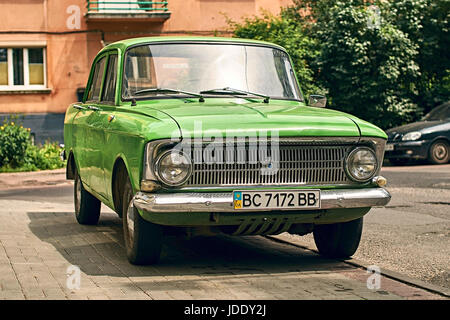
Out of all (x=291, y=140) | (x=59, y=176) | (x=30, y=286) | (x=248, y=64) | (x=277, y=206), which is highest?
(x=248, y=64)

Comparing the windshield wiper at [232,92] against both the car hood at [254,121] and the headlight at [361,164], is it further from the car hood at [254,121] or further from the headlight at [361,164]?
the headlight at [361,164]

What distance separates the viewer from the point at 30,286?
609 cm

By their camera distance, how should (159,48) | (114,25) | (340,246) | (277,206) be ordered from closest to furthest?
(277,206) → (340,246) → (159,48) → (114,25)

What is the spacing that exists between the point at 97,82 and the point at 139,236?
3.01 m

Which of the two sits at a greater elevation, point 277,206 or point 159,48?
point 159,48

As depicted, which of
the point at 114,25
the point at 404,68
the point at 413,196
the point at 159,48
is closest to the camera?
the point at 159,48

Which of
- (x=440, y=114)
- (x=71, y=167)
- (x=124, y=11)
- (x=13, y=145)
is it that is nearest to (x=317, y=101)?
(x=71, y=167)

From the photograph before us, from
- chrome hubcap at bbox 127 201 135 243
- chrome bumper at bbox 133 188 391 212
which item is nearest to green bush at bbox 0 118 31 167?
chrome hubcap at bbox 127 201 135 243

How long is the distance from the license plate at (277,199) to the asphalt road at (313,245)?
541mm

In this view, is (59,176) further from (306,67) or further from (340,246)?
(340,246)

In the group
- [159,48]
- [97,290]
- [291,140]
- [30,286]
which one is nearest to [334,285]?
[291,140]

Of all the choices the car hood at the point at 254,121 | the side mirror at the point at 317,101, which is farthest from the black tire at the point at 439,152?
the car hood at the point at 254,121

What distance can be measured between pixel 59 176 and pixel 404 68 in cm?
958

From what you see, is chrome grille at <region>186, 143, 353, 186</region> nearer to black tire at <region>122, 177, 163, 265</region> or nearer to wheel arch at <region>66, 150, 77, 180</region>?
black tire at <region>122, 177, 163, 265</region>
